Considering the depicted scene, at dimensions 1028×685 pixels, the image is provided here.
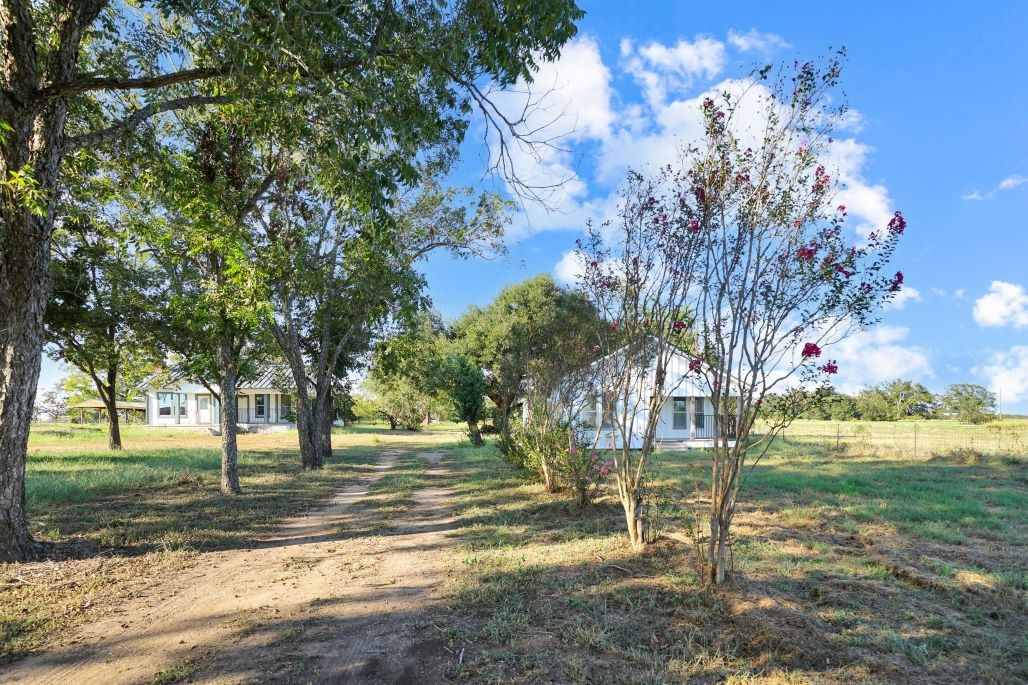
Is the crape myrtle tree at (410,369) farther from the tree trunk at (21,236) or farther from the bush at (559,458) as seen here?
the tree trunk at (21,236)

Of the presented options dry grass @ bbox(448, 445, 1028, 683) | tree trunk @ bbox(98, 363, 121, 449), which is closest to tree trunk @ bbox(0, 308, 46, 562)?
dry grass @ bbox(448, 445, 1028, 683)

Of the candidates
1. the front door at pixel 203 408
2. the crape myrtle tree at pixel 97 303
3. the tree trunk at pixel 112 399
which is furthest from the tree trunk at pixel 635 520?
the front door at pixel 203 408

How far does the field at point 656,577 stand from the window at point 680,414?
1471 cm

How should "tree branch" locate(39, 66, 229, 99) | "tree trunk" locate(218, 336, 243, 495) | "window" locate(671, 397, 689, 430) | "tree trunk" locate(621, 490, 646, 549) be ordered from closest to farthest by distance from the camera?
"tree trunk" locate(621, 490, 646, 549)
"tree branch" locate(39, 66, 229, 99)
"tree trunk" locate(218, 336, 243, 495)
"window" locate(671, 397, 689, 430)

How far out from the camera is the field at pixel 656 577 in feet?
12.8

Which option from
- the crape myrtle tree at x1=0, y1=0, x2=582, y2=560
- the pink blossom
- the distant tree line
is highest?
the crape myrtle tree at x1=0, y1=0, x2=582, y2=560

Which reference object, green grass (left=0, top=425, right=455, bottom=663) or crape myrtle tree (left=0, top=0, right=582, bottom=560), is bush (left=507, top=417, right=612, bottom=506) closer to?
green grass (left=0, top=425, right=455, bottom=663)

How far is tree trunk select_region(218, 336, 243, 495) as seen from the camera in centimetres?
1133

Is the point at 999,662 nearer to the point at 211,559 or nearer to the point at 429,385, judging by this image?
the point at 211,559

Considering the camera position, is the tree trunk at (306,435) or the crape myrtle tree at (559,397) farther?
the tree trunk at (306,435)

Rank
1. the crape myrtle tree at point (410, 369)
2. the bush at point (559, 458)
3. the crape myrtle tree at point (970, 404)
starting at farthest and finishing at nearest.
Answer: the crape myrtle tree at point (970, 404)
the crape myrtle tree at point (410, 369)
the bush at point (559, 458)

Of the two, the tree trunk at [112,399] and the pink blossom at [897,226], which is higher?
the pink blossom at [897,226]

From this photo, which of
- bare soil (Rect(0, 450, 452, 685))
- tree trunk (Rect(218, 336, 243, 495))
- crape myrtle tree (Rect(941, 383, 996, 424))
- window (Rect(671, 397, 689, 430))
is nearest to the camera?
bare soil (Rect(0, 450, 452, 685))

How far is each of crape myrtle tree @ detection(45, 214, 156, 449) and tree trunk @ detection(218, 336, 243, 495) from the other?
3717mm
